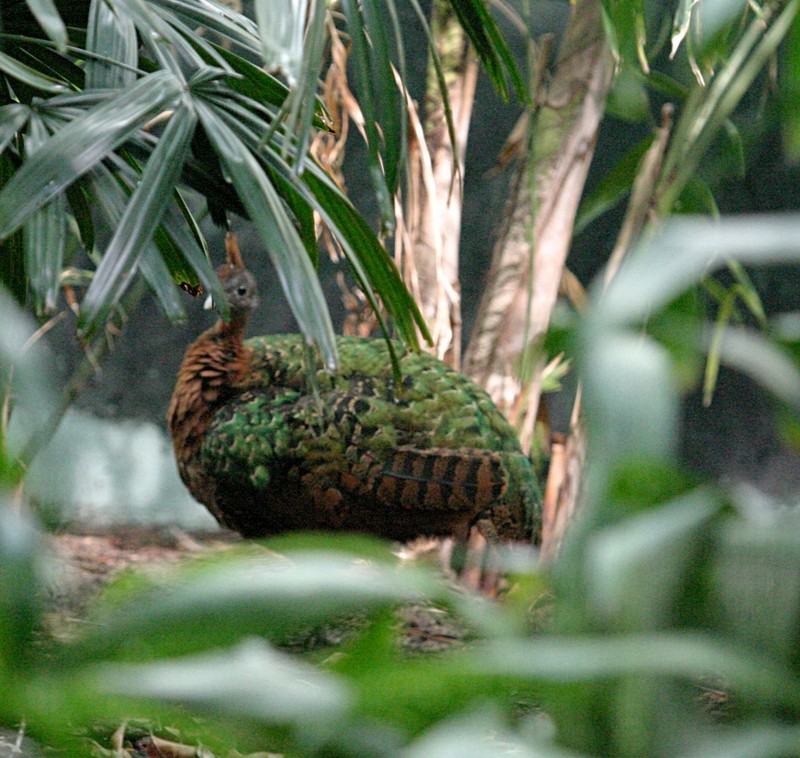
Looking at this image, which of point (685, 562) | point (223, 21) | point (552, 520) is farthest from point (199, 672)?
point (552, 520)

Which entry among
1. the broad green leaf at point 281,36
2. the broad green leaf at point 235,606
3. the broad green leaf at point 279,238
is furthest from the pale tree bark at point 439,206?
the broad green leaf at point 235,606

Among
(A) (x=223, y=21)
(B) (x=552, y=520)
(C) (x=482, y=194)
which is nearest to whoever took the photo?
(A) (x=223, y=21)

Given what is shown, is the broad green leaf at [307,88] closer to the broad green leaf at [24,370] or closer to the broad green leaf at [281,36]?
the broad green leaf at [281,36]

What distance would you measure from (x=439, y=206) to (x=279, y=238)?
161 centimetres

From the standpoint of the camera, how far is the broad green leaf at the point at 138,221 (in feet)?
2.76

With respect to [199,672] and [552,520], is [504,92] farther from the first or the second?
[552,520]

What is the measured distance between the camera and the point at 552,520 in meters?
2.54

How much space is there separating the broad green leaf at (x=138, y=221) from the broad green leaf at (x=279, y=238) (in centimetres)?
4

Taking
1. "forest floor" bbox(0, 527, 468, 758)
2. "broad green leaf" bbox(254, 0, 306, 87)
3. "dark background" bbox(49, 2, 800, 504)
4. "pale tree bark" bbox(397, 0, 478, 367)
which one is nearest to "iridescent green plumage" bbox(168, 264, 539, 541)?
"forest floor" bbox(0, 527, 468, 758)

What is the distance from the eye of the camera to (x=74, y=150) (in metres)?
0.91

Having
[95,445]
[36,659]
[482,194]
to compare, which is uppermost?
[482,194]

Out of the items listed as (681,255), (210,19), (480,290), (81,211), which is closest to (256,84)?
(210,19)

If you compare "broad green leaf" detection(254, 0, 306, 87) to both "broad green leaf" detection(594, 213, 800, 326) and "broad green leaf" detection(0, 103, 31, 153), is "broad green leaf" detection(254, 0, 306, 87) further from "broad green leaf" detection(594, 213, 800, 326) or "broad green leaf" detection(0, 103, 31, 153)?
"broad green leaf" detection(594, 213, 800, 326)

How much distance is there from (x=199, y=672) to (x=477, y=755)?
Result: 3.8 inches
